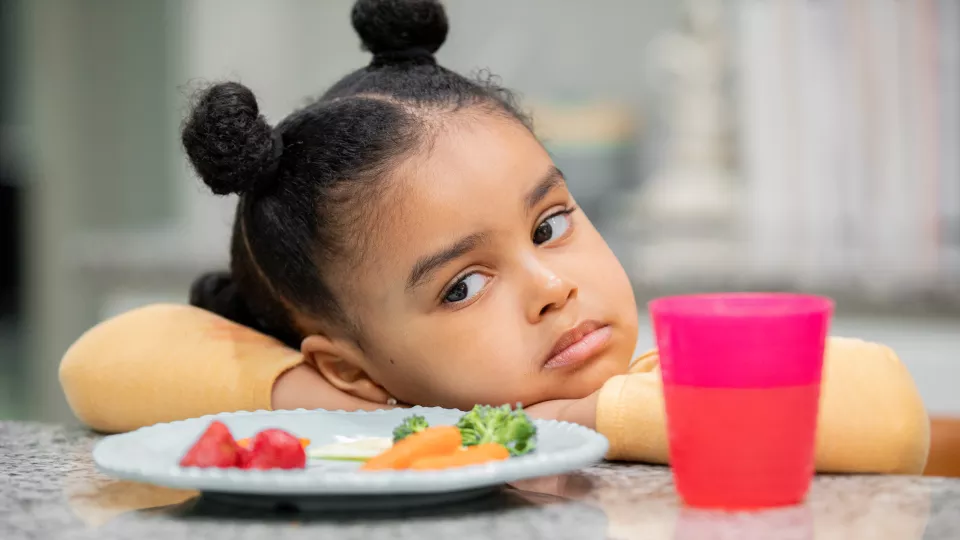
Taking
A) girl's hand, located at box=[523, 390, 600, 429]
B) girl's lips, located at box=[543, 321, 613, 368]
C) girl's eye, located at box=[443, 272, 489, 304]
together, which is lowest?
girl's hand, located at box=[523, 390, 600, 429]

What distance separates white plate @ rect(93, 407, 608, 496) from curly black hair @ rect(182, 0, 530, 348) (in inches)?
9.0

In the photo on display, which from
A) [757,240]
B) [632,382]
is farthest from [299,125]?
[757,240]

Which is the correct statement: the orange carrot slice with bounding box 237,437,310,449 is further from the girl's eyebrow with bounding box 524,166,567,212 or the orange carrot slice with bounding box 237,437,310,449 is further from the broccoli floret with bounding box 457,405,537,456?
the girl's eyebrow with bounding box 524,166,567,212

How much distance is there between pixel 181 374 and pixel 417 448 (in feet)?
1.52

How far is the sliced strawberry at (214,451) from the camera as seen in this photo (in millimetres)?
716

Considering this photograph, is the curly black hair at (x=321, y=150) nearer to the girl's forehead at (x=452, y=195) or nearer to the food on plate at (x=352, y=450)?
the girl's forehead at (x=452, y=195)

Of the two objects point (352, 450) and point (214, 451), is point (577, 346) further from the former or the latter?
point (214, 451)

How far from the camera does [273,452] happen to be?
735 millimetres

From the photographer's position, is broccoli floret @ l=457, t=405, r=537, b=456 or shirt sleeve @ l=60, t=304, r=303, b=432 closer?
broccoli floret @ l=457, t=405, r=537, b=456

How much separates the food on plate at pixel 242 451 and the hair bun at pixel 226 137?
0.38 m

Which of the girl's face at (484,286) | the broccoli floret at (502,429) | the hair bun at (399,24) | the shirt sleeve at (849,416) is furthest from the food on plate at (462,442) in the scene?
the hair bun at (399,24)

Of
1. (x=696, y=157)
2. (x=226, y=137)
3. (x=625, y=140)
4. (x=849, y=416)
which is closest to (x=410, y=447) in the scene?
(x=849, y=416)

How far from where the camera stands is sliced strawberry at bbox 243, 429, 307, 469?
2.39 ft

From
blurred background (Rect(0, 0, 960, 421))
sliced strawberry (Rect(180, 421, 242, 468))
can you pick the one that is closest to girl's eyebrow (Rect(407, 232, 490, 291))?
sliced strawberry (Rect(180, 421, 242, 468))
